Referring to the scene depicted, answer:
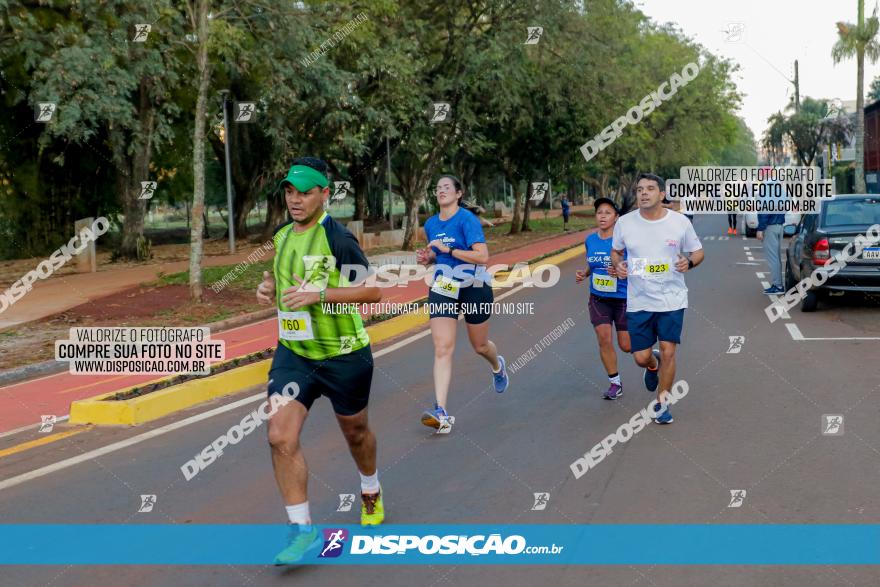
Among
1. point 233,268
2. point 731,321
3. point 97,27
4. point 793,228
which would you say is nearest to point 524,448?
point 731,321

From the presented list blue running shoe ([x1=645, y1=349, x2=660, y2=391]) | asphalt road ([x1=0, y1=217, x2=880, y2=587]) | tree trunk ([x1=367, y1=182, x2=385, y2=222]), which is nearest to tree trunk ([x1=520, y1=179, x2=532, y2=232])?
tree trunk ([x1=367, y1=182, x2=385, y2=222])

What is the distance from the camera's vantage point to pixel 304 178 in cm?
485

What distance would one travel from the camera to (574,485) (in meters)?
6.02

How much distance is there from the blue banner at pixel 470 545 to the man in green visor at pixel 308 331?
1.16 feet

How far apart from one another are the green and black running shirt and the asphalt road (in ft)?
3.67

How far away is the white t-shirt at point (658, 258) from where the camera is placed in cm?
748

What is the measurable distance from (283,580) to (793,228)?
481 inches

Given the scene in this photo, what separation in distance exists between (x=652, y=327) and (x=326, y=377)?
347cm

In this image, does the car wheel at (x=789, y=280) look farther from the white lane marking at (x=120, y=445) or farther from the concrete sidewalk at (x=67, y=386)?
the white lane marking at (x=120, y=445)

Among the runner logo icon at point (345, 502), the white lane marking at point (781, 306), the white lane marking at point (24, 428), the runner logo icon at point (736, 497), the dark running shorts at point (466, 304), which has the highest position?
the dark running shorts at point (466, 304)

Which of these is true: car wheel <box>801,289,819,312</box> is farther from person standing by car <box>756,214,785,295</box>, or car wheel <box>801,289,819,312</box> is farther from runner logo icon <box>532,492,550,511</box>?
runner logo icon <box>532,492,550,511</box>

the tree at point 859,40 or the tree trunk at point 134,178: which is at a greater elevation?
the tree at point 859,40

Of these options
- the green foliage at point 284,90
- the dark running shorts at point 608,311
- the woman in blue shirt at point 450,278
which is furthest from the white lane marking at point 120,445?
the green foliage at point 284,90

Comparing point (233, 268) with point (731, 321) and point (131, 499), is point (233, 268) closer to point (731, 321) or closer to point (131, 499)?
point (731, 321)
